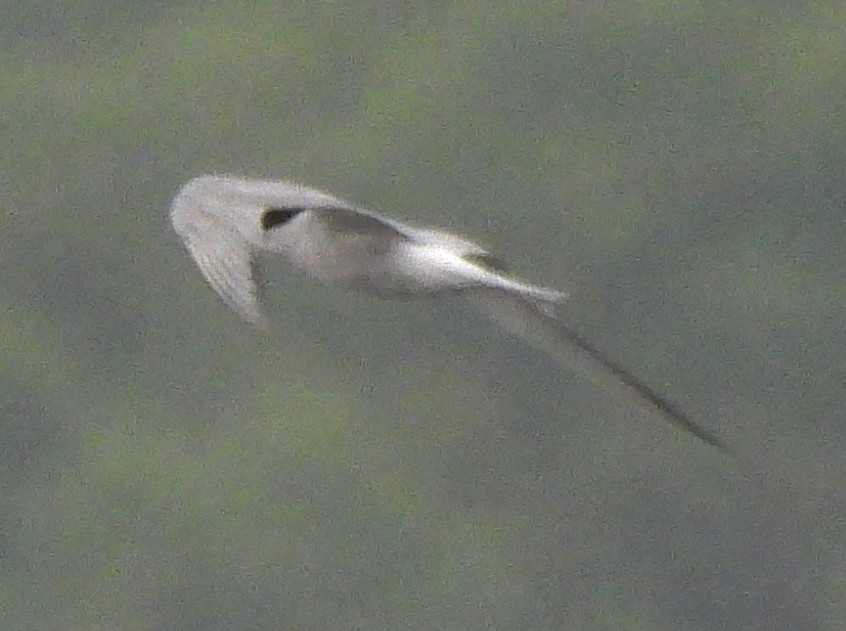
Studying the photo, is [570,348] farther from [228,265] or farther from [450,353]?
[450,353]

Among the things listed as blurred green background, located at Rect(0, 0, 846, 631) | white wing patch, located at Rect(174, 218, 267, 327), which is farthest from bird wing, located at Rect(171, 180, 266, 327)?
blurred green background, located at Rect(0, 0, 846, 631)

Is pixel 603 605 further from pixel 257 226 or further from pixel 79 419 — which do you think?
pixel 257 226

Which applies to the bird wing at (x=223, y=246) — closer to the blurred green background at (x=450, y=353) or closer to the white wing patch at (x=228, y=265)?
the white wing patch at (x=228, y=265)

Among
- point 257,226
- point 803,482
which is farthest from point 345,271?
point 803,482

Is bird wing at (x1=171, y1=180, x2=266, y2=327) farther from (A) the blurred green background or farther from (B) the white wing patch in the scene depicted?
(A) the blurred green background

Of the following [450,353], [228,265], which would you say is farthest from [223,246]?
[450,353]

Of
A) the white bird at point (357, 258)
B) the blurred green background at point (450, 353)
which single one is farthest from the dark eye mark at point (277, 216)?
the blurred green background at point (450, 353)
